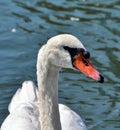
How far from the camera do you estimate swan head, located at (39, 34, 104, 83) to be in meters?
6.39

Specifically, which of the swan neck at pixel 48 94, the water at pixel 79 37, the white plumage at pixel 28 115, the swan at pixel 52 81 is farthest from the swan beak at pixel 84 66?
the water at pixel 79 37

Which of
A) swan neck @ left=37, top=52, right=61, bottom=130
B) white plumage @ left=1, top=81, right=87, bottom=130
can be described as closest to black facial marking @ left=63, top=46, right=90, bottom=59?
swan neck @ left=37, top=52, right=61, bottom=130

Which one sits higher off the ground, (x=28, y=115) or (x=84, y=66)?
(x=84, y=66)

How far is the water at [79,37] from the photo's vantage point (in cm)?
973

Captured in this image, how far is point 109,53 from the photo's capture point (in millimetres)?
11055

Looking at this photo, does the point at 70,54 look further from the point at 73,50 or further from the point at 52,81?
the point at 52,81

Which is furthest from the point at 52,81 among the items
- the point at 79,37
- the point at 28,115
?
the point at 79,37

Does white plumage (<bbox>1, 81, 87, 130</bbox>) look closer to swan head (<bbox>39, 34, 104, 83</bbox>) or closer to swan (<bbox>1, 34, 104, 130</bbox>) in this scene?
swan (<bbox>1, 34, 104, 130</bbox>)

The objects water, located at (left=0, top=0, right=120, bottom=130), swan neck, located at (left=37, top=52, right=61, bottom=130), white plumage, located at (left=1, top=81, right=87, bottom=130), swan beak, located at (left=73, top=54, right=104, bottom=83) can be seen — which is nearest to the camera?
swan beak, located at (left=73, top=54, right=104, bottom=83)

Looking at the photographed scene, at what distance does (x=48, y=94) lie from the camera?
692 cm

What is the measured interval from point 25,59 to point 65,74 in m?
0.81

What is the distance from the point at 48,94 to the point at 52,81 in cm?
19

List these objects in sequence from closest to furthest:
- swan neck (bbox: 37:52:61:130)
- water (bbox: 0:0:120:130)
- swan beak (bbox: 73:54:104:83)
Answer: swan beak (bbox: 73:54:104:83)
swan neck (bbox: 37:52:61:130)
water (bbox: 0:0:120:130)

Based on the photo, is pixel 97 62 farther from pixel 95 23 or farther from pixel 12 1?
pixel 12 1
